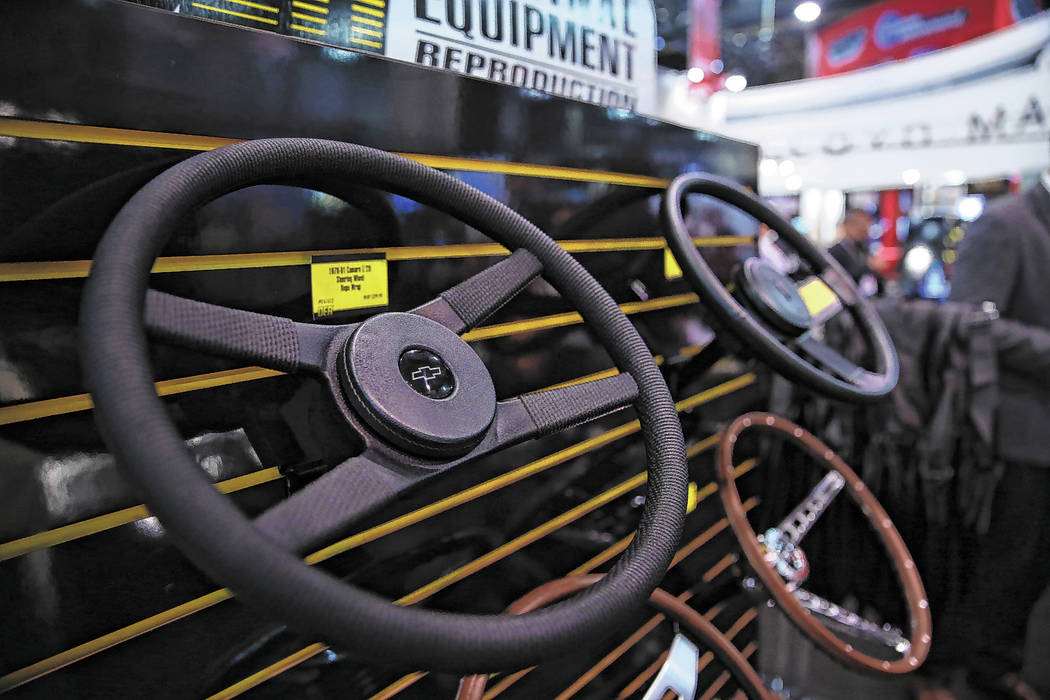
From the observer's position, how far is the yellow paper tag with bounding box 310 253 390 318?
98 cm

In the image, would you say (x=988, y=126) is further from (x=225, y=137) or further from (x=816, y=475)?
(x=225, y=137)

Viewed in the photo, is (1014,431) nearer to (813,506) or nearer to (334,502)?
(813,506)

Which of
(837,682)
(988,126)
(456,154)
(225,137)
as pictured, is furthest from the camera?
(988,126)

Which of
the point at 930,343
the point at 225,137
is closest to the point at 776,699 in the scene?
the point at 930,343

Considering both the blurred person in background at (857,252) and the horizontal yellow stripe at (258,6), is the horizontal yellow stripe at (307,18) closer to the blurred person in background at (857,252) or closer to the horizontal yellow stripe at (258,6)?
the horizontal yellow stripe at (258,6)

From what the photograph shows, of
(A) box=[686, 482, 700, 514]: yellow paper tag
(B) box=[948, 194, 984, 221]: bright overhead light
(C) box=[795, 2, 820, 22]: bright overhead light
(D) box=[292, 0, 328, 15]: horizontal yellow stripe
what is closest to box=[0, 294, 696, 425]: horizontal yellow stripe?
(A) box=[686, 482, 700, 514]: yellow paper tag

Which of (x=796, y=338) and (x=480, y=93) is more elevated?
(x=480, y=93)

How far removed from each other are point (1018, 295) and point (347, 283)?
2.07 metres

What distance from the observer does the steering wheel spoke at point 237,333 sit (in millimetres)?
540

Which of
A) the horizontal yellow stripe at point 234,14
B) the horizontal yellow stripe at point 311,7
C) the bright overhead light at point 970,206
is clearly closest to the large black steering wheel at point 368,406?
the horizontal yellow stripe at point 234,14

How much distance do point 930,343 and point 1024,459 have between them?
46 cm

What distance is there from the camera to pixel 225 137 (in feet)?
2.84

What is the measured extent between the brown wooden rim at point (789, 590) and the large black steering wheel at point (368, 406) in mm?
622

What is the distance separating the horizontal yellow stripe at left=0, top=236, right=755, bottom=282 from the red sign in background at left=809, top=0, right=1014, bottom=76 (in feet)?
23.1
